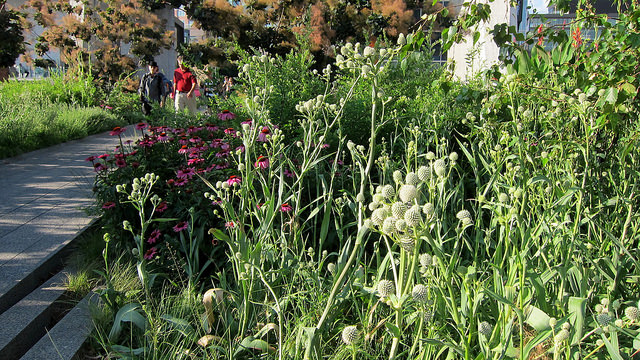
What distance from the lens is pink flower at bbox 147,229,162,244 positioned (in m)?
2.65

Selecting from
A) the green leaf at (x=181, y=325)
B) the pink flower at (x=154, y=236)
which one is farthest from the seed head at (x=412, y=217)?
the pink flower at (x=154, y=236)

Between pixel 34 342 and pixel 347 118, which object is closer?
pixel 34 342

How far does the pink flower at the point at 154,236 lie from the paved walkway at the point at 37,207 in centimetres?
66

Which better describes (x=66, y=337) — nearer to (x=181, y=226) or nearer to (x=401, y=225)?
(x=181, y=226)

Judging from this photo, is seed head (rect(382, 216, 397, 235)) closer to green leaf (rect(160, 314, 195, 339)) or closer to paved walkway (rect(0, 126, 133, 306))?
green leaf (rect(160, 314, 195, 339))

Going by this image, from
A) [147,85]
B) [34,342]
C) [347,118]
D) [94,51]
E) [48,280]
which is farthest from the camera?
[94,51]

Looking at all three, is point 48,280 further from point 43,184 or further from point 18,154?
point 18,154

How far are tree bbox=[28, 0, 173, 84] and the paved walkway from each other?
912 cm

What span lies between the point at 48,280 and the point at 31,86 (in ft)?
30.3

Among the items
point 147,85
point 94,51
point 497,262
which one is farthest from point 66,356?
point 94,51

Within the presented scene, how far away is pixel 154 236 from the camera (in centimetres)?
279

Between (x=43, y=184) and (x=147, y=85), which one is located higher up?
(x=147, y=85)

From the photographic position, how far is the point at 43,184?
4.59 meters

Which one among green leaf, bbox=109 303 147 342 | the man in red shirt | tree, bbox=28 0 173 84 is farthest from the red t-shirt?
green leaf, bbox=109 303 147 342
